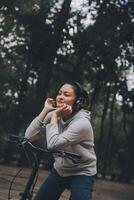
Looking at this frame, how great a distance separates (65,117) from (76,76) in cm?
2592

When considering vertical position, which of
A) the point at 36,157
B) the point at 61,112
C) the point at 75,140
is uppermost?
the point at 61,112

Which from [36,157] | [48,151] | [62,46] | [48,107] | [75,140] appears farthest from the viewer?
[62,46]


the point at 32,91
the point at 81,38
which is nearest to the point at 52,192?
the point at 81,38

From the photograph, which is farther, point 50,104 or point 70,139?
point 50,104

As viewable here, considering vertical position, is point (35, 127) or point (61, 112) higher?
point (61, 112)

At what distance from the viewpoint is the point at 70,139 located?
384 cm

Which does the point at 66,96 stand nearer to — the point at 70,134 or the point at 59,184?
the point at 70,134

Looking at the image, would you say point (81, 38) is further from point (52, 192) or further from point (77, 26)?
point (52, 192)

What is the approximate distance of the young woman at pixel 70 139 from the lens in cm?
386

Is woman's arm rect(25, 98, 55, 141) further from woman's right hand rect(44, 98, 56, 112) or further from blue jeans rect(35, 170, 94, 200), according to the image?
blue jeans rect(35, 170, 94, 200)

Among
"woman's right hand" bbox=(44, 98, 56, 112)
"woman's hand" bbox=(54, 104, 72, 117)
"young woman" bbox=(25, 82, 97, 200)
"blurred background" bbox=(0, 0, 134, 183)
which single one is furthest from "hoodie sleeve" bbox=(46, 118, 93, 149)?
"blurred background" bbox=(0, 0, 134, 183)

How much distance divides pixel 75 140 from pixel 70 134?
3.2 inches

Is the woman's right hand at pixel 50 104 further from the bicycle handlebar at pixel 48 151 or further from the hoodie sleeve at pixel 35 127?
the bicycle handlebar at pixel 48 151

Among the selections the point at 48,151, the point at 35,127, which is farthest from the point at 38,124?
the point at 48,151
